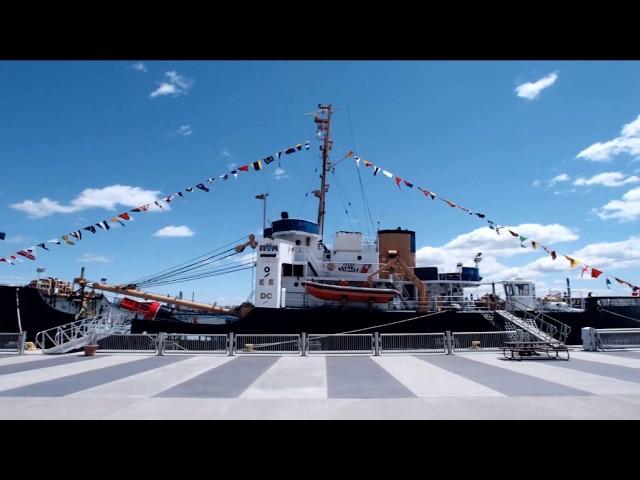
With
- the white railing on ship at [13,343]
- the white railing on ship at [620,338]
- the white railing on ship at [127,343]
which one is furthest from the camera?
the white railing on ship at [127,343]

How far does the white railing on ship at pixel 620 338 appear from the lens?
14977mm

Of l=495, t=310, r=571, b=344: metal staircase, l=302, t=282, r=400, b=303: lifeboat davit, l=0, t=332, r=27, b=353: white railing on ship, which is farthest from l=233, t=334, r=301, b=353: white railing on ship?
l=495, t=310, r=571, b=344: metal staircase

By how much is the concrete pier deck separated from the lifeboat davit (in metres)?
6.79

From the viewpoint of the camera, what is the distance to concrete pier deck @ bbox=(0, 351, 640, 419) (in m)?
5.82

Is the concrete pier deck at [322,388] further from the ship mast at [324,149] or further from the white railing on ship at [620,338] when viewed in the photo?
the ship mast at [324,149]

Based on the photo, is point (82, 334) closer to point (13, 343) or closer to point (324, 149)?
point (13, 343)

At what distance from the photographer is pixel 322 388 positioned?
310 inches

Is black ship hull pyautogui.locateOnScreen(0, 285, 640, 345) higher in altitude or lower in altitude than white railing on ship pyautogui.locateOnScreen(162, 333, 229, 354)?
higher

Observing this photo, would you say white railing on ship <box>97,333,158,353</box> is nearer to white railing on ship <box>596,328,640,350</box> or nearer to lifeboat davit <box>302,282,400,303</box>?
lifeboat davit <box>302,282,400,303</box>

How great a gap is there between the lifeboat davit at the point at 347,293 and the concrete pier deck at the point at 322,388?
6.79 metres

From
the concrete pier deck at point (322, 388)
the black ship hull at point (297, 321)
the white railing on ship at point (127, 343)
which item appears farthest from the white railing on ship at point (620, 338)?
the white railing on ship at point (127, 343)
